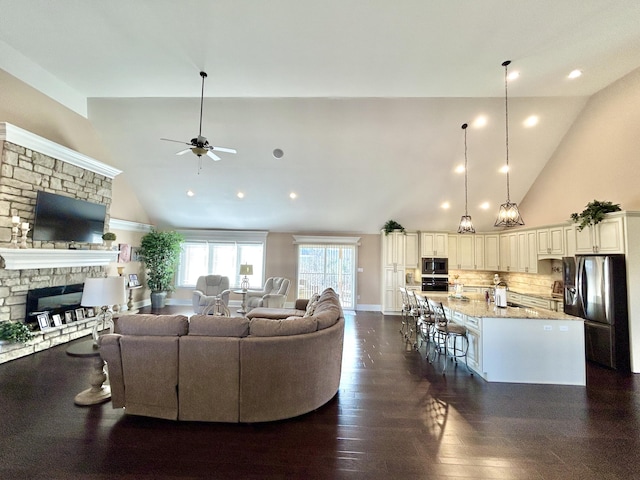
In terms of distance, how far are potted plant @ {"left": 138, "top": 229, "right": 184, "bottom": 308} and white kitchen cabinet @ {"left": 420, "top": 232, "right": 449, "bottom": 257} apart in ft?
23.1

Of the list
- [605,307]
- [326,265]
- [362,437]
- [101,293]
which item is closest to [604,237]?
[605,307]

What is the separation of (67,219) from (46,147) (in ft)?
3.93

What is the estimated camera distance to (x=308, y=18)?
8.89ft

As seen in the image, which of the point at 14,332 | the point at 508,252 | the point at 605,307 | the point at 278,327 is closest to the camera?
the point at 278,327

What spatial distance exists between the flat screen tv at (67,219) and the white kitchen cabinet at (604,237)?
8842mm

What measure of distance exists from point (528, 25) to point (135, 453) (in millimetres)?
5298

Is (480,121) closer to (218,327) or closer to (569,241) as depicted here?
(569,241)

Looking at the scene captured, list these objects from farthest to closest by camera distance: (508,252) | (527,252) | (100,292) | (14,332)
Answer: (508,252), (527,252), (14,332), (100,292)

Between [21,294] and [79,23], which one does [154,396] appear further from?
[79,23]

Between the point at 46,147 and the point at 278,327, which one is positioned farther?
the point at 46,147

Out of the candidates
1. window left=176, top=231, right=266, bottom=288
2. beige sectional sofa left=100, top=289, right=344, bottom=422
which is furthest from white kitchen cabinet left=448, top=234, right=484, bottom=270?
beige sectional sofa left=100, top=289, right=344, bottom=422

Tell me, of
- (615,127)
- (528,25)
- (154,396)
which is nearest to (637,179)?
(615,127)

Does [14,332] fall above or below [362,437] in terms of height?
above

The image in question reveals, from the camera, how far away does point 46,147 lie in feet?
14.6
